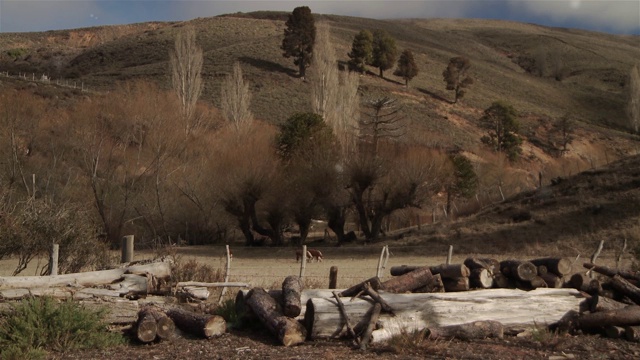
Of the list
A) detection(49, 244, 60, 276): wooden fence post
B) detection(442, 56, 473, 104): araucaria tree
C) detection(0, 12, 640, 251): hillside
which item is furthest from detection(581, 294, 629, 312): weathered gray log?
detection(442, 56, 473, 104): araucaria tree

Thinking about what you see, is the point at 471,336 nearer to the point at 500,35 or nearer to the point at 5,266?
the point at 5,266

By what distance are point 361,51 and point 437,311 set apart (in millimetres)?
74610

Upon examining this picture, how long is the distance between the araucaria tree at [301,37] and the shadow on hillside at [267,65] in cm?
117

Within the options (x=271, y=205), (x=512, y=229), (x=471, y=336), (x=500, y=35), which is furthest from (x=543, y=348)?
(x=500, y=35)

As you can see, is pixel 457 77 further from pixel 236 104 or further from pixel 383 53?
pixel 236 104

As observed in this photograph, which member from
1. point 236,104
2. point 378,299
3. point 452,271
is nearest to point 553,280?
point 452,271

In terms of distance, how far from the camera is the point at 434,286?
35.0ft

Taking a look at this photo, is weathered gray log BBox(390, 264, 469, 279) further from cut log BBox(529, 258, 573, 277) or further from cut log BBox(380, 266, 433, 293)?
cut log BBox(529, 258, 573, 277)

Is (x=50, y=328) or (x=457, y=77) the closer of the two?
(x=50, y=328)

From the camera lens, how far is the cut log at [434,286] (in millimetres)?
10633

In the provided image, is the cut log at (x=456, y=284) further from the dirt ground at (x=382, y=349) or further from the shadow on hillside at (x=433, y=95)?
the shadow on hillside at (x=433, y=95)

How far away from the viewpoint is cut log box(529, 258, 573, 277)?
424 inches

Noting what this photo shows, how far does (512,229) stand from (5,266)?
733 inches

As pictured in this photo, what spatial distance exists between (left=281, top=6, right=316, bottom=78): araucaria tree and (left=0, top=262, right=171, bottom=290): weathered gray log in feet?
218
